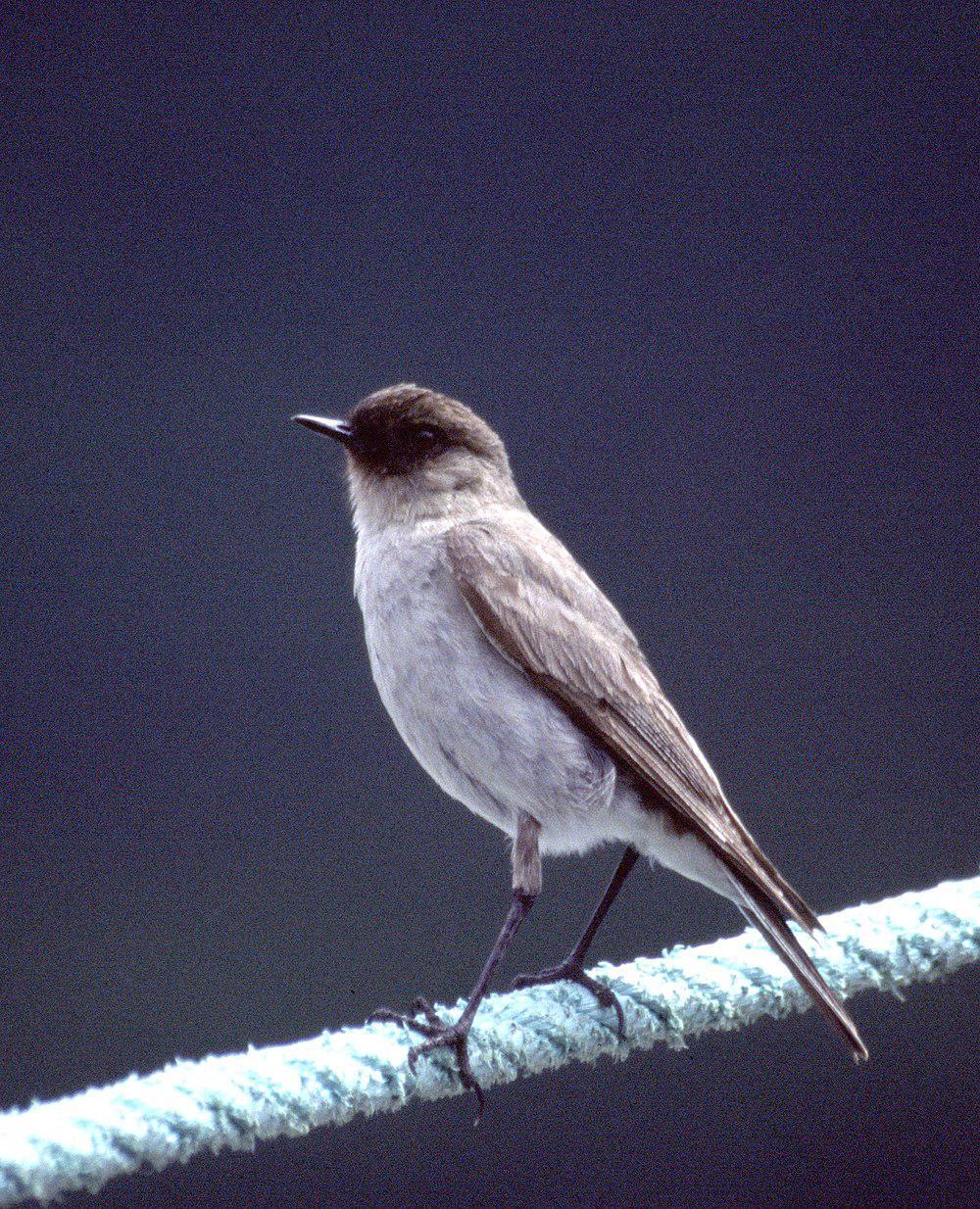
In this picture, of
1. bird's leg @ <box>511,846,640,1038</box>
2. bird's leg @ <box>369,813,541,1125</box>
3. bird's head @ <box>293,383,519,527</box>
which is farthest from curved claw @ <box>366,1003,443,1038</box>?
bird's head @ <box>293,383,519,527</box>

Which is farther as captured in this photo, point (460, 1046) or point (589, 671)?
point (589, 671)

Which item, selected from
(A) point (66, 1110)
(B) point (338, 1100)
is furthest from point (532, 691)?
(A) point (66, 1110)

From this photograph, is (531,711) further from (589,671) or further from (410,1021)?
(410,1021)

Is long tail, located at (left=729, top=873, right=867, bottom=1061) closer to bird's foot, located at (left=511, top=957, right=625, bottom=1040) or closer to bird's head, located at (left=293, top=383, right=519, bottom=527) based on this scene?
bird's foot, located at (left=511, top=957, right=625, bottom=1040)

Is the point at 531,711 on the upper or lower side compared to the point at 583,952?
upper

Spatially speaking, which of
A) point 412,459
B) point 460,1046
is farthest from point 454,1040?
point 412,459

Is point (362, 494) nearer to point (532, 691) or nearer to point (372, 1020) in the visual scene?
point (532, 691)

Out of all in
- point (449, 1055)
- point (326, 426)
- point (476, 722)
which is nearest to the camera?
point (449, 1055)
